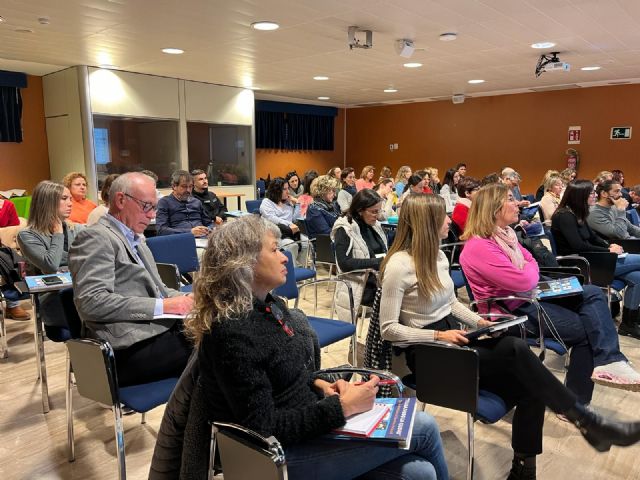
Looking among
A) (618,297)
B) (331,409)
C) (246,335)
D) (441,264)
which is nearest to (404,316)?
(441,264)

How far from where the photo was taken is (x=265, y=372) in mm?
1388

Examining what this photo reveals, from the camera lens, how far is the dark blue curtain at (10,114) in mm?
7684

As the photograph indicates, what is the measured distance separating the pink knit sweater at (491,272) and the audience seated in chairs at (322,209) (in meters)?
2.39

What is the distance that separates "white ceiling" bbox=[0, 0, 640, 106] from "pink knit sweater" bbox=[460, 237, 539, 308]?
95.1 inches

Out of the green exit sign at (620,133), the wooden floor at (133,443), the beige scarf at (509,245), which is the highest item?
the green exit sign at (620,133)

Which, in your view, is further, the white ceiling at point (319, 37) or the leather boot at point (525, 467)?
the white ceiling at point (319, 37)

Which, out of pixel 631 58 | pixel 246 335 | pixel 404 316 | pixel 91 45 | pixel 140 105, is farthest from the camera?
pixel 140 105

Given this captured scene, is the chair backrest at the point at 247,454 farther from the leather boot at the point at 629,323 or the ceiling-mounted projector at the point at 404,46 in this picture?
the ceiling-mounted projector at the point at 404,46

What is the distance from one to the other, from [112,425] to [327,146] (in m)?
11.4

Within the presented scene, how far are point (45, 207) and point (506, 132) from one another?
992cm

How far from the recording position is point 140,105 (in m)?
7.87

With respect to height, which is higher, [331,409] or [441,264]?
[441,264]

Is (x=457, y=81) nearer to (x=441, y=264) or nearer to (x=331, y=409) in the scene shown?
(x=441, y=264)

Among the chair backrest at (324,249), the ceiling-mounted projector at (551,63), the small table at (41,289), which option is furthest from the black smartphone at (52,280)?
the ceiling-mounted projector at (551,63)
